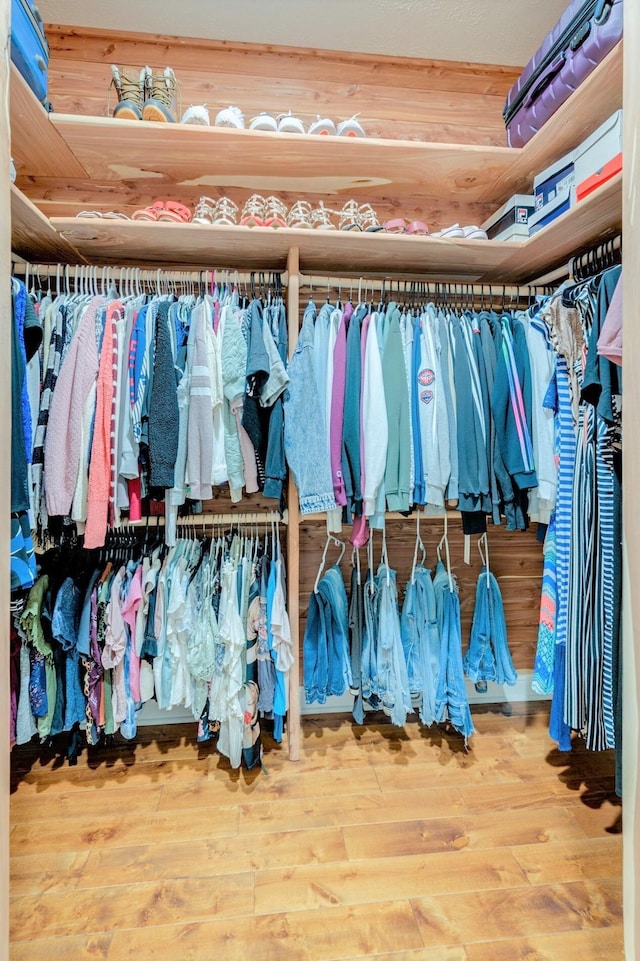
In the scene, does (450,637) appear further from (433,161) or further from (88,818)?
(433,161)

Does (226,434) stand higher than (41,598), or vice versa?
(226,434)

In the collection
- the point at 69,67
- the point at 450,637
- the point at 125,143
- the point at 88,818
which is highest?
the point at 69,67

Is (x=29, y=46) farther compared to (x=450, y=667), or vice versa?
(x=450, y=667)

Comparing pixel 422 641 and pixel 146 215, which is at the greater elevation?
pixel 146 215

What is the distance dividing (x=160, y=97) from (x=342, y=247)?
0.83 meters

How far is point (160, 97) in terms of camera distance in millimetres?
1708

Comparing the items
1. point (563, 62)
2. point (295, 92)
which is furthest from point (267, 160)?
point (563, 62)

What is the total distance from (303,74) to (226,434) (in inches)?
68.1

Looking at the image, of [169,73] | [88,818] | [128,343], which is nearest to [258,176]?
[169,73]

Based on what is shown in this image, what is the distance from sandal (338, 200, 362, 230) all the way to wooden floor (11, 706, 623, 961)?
6.92ft

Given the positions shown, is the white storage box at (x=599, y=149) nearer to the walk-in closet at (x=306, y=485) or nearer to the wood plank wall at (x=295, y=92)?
the walk-in closet at (x=306, y=485)

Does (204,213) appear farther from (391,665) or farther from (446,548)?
(391,665)

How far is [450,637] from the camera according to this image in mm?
2010

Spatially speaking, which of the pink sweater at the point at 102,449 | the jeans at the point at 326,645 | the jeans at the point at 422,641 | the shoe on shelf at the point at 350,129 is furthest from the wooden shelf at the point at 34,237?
the jeans at the point at 422,641
